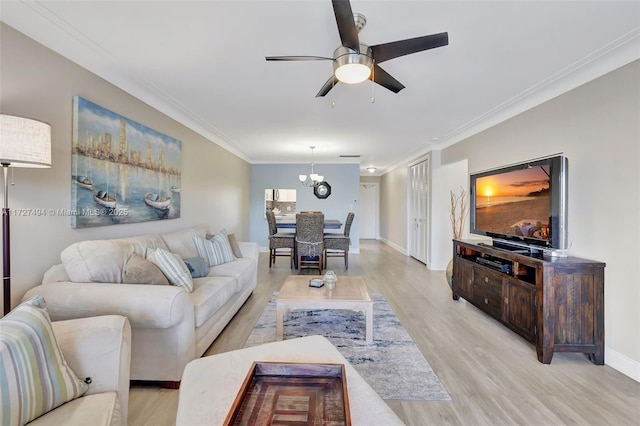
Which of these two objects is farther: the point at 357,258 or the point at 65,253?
the point at 357,258

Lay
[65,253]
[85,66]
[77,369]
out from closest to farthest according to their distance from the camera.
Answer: [77,369], [65,253], [85,66]

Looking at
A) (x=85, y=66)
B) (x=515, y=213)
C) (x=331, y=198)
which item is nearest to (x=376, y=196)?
(x=331, y=198)

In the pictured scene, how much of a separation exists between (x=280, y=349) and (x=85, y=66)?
2654mm

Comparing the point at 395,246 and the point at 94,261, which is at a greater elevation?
the point at 94,261

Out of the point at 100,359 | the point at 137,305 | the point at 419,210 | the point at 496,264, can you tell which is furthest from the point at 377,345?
the point at 419,210

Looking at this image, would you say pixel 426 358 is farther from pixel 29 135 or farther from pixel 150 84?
pixel 150 84

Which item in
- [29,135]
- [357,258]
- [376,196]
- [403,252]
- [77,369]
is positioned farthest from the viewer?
[376,196]

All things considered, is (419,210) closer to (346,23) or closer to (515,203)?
(515,203)

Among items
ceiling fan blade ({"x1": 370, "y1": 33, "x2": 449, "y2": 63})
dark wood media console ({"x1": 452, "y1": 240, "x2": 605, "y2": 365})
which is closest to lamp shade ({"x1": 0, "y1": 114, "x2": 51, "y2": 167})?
ceiling fan blade ({"x1": 370, "y1": 33, "x2": 449, "y2": 63})

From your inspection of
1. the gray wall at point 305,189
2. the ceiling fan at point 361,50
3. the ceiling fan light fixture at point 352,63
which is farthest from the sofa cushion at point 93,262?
the gray wall at point 305,189

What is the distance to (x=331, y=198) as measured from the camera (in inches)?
308

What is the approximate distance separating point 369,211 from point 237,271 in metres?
8.14

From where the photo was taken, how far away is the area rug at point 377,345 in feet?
6.62

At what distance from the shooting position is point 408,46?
5.84 ft
